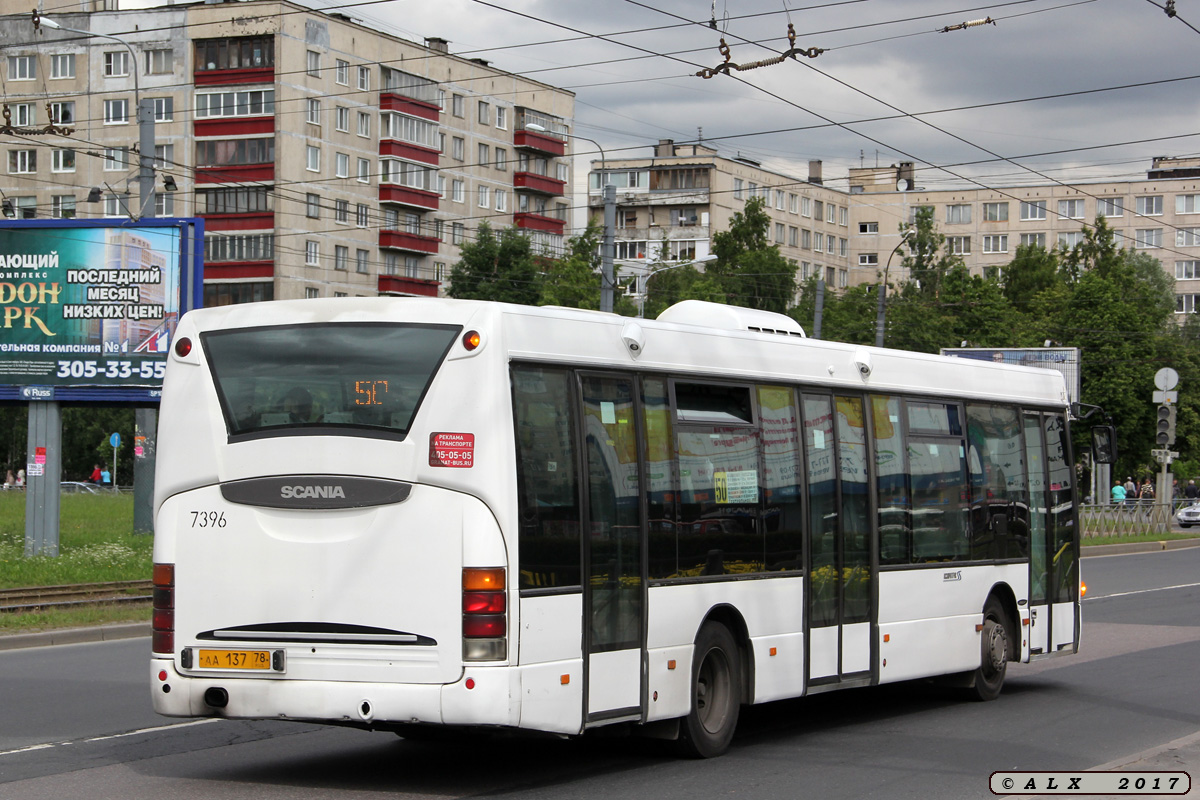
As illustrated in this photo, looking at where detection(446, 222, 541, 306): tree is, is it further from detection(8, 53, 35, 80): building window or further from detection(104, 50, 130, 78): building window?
detection(8, 53, 35, 80): building window

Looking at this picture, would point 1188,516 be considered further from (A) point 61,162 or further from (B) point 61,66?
(B) point 61,66

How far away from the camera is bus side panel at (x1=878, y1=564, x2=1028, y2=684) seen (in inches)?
461

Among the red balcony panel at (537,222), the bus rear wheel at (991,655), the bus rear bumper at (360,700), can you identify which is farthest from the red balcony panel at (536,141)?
the bus rear bumper at (360,700)

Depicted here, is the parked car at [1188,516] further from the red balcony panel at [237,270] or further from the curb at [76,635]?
the curb at [76,635]

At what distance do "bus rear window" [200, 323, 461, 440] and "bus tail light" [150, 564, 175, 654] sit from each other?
84 cm

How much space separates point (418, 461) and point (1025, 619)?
7.28m

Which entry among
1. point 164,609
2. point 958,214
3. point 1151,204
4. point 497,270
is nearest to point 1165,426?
point 164,609

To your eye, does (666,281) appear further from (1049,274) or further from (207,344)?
(207,344)

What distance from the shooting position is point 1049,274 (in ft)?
313

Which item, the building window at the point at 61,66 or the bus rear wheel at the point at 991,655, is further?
the building window at the point at 61,66

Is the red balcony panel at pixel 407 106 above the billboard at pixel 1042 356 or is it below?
above

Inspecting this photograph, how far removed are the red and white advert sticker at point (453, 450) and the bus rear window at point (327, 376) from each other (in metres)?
0.21

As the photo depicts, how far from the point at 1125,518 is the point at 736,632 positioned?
35.1m

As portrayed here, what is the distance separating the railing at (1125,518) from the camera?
4069 cm
